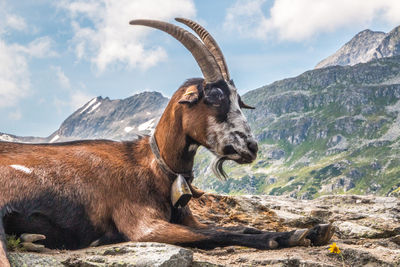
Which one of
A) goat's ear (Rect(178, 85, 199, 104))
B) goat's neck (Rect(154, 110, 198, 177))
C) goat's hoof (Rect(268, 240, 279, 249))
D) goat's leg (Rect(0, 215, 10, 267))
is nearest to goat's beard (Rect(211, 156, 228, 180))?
goat's neck (Rect(154, 110, 198, 177))

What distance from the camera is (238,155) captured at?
21.8 feet

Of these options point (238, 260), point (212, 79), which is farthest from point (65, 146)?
point (238, 260)

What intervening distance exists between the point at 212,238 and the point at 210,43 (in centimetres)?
432

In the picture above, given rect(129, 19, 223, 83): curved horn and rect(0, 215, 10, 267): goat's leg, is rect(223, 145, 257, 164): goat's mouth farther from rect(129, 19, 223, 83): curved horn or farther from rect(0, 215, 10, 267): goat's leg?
rect(0, 215, 10, 267): goat's leg

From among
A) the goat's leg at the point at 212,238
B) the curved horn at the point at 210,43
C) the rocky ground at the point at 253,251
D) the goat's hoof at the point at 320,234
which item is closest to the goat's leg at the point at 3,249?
the rocky ground at the point at 253,251

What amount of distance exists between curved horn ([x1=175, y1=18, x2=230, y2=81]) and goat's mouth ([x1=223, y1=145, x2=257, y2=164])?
1544 mm

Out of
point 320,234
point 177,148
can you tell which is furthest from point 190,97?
point 320,234

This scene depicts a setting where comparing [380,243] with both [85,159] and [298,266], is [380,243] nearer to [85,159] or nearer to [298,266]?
[298,266]

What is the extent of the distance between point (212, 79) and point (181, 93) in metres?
0.74

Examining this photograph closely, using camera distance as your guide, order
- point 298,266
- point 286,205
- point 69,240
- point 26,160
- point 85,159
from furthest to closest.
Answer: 1. point 286,205
2. point 85,159
3. point 26,160
4. point 69,240
5. point 298,266

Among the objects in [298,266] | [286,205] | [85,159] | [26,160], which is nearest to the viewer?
[298,266]

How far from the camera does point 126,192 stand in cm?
669

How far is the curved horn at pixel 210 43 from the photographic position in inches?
310

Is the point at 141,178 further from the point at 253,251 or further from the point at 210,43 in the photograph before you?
the point at 210,43
